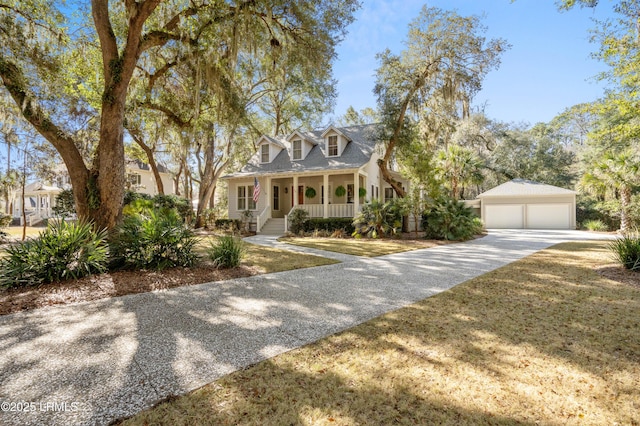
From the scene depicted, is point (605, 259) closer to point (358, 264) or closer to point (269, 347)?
point (358, 264)

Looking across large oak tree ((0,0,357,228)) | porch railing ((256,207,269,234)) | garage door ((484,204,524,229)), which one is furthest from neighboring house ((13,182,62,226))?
garage door ((484,204,524,229))

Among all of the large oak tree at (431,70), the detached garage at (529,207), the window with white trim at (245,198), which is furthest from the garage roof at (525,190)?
the window with white trim at (245,198)

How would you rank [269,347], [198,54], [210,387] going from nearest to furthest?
[210,387] → [269,347] → [198,54]

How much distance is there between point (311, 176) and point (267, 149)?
3.56m

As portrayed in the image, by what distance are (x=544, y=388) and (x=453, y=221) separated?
12.6 metres

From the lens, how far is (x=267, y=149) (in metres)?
19.8

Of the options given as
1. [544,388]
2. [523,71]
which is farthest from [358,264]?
[523,71]

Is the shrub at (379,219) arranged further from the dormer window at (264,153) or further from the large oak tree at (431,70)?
the dormer window at (264,153)

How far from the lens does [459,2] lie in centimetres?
1287

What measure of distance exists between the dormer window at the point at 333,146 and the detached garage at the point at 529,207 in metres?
14.3

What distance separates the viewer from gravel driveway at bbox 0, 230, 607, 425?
2246 mm

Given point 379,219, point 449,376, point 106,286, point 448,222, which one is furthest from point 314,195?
point 449,376

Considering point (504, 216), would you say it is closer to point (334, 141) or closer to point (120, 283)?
point (334, 141)

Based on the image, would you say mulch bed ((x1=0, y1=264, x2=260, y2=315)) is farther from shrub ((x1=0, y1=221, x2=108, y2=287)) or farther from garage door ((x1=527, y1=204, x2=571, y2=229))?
garage door ((x1=527, y1=204, x2=571, y2=229))
